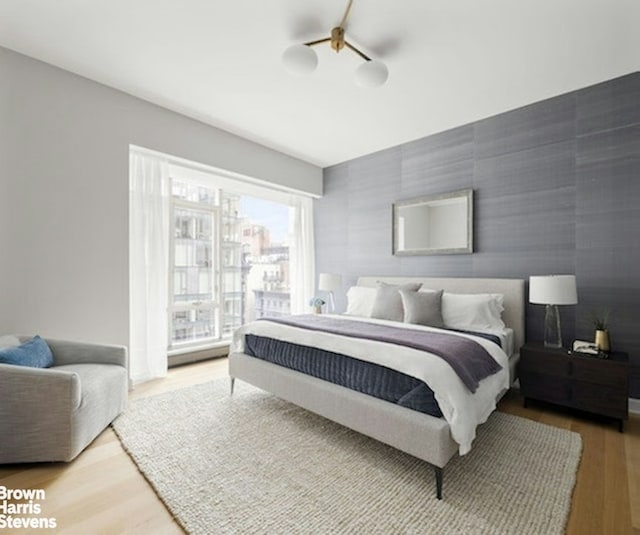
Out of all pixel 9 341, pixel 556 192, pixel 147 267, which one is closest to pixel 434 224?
pixel 556 192

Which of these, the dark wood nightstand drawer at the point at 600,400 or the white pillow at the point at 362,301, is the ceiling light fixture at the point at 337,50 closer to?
the white pillow at the point at 362,301

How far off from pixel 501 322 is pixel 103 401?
3479 mm

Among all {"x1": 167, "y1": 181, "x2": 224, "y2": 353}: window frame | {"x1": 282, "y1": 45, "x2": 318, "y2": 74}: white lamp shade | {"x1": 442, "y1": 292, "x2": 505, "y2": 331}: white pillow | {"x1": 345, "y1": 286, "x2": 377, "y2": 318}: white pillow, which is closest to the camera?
{"x1": 282, "y1": 45, "x2": 318, "y2": 74}: white lamp shade

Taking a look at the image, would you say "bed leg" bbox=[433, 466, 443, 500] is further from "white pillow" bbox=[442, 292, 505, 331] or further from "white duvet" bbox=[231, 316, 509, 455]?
"white pillow" bbox=[442, 292, 505, 331]

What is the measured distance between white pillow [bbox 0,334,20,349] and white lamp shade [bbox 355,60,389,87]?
10.4 ft

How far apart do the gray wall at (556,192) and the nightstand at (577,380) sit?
535 mm

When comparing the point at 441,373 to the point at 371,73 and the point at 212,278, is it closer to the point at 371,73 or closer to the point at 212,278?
the point at 371,73

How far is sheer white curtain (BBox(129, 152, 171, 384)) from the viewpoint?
3424 mm

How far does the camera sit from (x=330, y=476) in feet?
6.27

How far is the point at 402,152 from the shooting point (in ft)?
14.4

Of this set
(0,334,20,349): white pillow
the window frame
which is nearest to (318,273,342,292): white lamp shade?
the window frame

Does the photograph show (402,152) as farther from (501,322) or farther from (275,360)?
(275,360)

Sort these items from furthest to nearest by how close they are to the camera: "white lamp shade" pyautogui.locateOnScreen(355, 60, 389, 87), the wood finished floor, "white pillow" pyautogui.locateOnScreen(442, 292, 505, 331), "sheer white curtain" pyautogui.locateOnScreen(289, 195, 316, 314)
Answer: "sheer white curtain" pyautogui.locateOnScreen(289, 195, 316, 314), "white pillow" pyautogui.locateOnScreen(442, 292, 505, 331), "white lamp shade" pyautogui.locateOnScreen(355, 60, 389, 87), the wood finished floor

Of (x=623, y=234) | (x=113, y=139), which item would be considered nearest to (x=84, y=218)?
(x=113, y=139)
